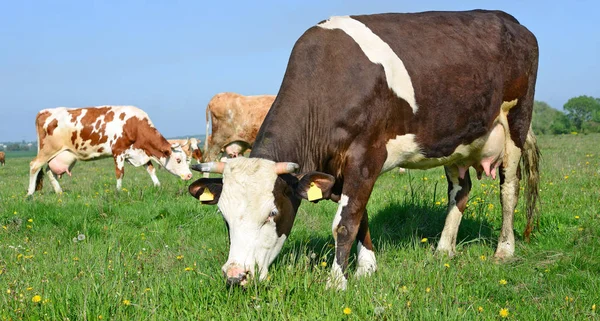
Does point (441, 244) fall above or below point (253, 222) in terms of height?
below

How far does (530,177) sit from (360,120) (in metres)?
3.21

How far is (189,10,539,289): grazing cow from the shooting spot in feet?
14.2

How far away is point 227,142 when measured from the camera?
1512cm

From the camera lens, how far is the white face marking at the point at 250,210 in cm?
418

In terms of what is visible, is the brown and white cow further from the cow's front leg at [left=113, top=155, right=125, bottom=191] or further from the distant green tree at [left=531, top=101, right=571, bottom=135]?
the distant green tree at [left=531, top=101, right=571, bottom=135]

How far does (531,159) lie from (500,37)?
1705mm

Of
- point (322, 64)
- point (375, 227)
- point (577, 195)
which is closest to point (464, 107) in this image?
point (322, 64)

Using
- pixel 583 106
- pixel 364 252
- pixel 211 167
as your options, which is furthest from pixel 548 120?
pixel 211 167

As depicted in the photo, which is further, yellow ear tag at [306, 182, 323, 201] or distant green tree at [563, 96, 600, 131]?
distant green tree at [563, 96, 600, 131]

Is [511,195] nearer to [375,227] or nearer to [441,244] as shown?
[441,244]

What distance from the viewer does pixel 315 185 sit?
14.8 ft

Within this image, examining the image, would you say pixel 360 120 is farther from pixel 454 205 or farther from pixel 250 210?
pixel 454 205

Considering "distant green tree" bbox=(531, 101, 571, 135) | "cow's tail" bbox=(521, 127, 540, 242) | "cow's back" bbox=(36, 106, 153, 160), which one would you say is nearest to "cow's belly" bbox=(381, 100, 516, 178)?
"cow's tail" bbox=(521, 127, 540, 242)

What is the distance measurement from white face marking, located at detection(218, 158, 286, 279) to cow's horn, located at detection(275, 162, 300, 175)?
0.04 metres
